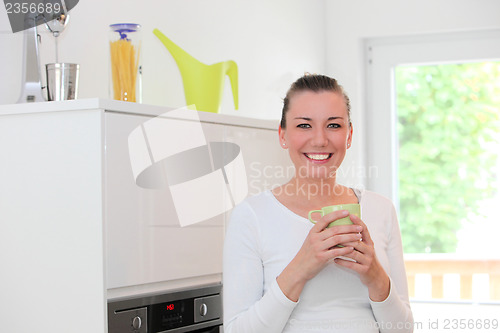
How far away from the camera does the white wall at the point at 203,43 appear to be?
196cm

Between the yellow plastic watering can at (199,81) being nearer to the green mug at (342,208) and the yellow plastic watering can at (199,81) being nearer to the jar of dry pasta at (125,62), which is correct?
the jar of dry pasta at (125,62)

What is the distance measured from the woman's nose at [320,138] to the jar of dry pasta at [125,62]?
2.20ft

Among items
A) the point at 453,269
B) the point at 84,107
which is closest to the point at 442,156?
the point at 453,269

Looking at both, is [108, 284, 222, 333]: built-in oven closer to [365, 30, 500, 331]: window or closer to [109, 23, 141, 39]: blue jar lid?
[109, 23, 141, 39]: blue jar lid

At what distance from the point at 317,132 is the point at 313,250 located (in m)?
0.26

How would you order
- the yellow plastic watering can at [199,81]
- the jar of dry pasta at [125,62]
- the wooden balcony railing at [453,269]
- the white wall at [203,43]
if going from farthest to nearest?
the wooden balcony railing at [453,269] → the yellow plastic watering can at [199,81] → the white wall at [203,43] → the jar of dry pasta at [125,62]

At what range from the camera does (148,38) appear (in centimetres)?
231

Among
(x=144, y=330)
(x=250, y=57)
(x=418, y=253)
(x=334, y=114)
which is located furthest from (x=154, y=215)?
(x=418, y=253)

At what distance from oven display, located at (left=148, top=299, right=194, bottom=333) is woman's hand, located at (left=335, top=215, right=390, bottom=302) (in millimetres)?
636

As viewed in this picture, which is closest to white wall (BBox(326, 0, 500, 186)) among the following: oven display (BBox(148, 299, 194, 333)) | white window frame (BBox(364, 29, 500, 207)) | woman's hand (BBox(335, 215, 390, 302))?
white window frame (BBox(364, 29, 500, 207))

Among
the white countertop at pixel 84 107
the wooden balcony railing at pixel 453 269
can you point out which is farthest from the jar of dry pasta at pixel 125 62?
the wooden balcony railing at pixel 453 269

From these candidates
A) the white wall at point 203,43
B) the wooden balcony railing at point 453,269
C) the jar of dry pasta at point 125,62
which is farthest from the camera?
the wooden balcony railing at point 453,269

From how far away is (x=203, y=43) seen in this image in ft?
8.57

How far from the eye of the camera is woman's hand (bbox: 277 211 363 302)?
47.7 inches
